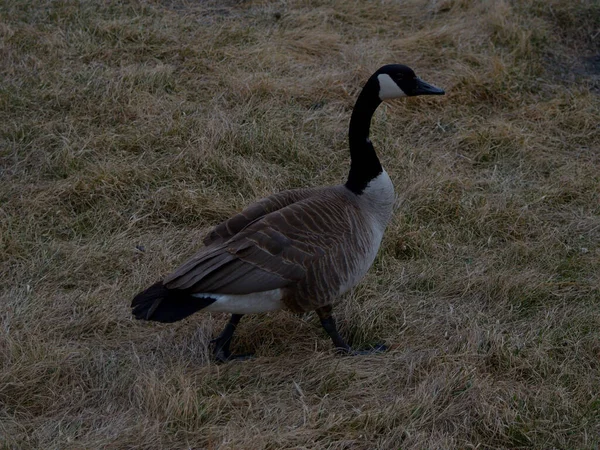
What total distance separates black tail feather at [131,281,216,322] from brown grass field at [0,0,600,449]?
0.33 metres

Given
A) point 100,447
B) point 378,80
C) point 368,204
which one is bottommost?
point 100,447

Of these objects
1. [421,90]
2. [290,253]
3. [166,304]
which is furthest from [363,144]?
[166,304]

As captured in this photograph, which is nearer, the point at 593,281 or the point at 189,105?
the point at 593,281

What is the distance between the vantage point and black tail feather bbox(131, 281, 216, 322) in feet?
11.8

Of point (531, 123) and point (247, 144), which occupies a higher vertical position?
point (247, 144)

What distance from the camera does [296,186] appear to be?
5574mm

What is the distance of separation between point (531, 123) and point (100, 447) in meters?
4.40

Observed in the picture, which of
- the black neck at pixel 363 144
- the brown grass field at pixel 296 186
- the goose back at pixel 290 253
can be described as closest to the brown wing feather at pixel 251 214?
the goose back at pixel 290 253

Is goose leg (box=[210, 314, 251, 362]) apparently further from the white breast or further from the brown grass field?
the white breast

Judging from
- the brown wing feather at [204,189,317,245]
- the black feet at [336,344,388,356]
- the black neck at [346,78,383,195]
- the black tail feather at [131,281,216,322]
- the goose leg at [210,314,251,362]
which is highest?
the black neck at [346,78,383,195]

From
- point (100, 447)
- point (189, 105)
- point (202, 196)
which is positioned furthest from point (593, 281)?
point (189, 105)

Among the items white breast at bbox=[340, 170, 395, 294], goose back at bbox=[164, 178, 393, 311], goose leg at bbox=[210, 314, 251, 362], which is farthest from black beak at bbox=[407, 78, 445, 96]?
goose leg at bbox=[210, 314, 251, 362]

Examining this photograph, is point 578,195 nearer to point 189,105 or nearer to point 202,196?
point 202,196

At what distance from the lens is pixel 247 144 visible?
5.75m
